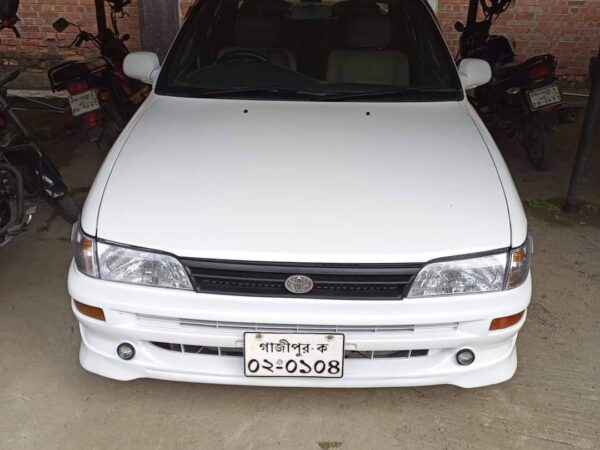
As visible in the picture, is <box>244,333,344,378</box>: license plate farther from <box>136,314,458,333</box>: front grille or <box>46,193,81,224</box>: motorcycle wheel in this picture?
<box>46,193,81,224</box>: motorcycle wheel

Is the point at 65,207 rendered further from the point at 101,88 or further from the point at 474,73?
the point at 474,73

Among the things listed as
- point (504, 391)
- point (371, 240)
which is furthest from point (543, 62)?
point (371, 240)

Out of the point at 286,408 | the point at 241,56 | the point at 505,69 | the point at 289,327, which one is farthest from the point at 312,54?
Answer: the point at 505,69

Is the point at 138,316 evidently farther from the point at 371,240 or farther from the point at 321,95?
the point at 321,95

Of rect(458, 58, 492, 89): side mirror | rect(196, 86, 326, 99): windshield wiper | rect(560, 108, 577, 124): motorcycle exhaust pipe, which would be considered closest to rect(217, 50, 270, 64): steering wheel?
rect(196, 86, 326, 99): windshield wiper

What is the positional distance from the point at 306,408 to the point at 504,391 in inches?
32.3

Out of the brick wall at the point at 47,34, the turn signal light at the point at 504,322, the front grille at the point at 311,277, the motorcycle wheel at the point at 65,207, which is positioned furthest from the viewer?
the brick wall at the point at 47,34

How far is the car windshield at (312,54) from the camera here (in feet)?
9.27

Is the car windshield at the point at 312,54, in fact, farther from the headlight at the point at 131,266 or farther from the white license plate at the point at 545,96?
the white license plate at the point at 545,96

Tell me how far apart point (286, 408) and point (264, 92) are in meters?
1.42

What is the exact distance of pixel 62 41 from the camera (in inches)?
275

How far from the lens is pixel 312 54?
297cm

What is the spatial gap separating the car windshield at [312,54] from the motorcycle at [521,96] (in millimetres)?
1703

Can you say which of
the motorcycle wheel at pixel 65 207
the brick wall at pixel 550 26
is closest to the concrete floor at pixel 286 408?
the motorcycle wheel at pixel 65 207
